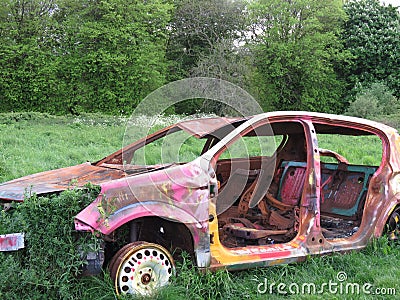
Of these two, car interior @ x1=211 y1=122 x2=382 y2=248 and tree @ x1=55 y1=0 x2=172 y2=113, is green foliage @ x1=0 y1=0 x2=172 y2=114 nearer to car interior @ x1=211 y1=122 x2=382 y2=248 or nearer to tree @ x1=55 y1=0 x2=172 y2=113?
tree @ x1=55 y1=0 x2=172 y2=113

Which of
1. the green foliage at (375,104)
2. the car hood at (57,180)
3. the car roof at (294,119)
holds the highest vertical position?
the green foliage at (375,104)

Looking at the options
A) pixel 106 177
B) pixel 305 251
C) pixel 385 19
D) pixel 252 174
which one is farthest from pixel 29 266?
pixel 385 19

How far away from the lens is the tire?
380cm

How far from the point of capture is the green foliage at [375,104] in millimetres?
28219

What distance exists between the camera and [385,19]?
3547cm

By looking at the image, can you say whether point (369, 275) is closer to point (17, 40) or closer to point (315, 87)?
point (17, 40)

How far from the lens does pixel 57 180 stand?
457 centimetres

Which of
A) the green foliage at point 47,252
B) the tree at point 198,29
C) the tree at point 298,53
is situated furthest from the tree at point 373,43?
the green foliage at point 47,252

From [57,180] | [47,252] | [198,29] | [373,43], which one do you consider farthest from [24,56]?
[47,252]

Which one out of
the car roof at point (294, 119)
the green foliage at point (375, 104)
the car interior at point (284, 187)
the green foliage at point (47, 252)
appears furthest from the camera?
the green foliage at point (375, 104)

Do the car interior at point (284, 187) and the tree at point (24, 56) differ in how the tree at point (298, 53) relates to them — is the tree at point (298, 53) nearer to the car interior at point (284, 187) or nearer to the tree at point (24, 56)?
the tree at point (24, 56)

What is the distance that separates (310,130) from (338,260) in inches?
A: 51.0

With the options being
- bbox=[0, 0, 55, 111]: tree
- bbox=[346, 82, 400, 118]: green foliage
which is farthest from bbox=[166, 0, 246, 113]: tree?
bbox=[346, 82, 400, 118]: green foliage

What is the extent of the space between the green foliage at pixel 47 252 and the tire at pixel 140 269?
267 millimetres
